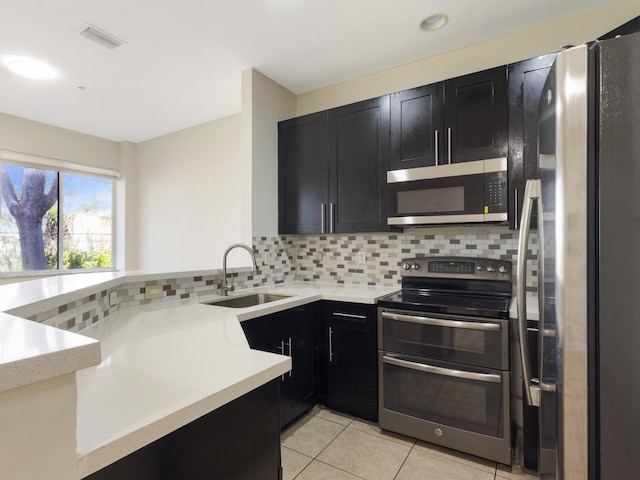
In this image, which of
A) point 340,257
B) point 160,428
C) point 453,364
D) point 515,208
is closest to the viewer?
point 160,428

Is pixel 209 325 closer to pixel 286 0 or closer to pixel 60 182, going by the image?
pixel 286 0

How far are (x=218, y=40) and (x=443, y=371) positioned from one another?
265 centimetres

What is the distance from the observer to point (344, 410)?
7.45 feet

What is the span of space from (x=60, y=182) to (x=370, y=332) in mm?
4253

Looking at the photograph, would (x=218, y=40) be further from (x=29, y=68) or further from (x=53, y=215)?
(x=53, y=215)

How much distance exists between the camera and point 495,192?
6.59ft

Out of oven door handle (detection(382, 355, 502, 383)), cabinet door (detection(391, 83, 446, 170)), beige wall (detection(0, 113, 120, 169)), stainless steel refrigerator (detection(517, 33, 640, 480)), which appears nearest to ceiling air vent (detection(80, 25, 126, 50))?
cabinet door (detection(391, 83, 446, 170))

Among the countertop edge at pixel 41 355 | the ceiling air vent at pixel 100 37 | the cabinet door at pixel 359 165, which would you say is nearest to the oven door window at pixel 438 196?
the cabinet door at pixel 359 165

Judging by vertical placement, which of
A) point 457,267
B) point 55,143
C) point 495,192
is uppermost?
point 55,143

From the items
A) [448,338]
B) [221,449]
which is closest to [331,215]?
[448,338]

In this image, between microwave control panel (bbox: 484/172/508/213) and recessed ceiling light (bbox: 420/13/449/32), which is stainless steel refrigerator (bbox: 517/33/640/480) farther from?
recessed ceiling light (bbox: 420/13/449/32)

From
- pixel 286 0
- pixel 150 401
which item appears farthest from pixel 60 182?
pixel 150 401

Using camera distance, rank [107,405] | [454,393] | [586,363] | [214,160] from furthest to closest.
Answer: [214,160] → [454,393] → [586,363] → [107,405]

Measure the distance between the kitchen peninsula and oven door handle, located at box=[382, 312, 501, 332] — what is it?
3.35 feet
